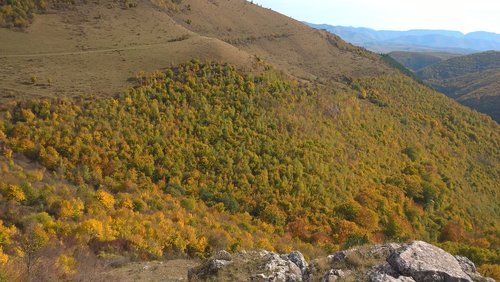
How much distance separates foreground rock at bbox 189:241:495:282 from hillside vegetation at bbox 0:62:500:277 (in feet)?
23.7

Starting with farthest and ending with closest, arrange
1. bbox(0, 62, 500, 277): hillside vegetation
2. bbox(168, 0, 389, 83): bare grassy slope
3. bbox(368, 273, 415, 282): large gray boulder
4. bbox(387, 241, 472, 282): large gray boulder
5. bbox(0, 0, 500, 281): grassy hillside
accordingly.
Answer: bbox(168, 0, 389, 83): bare grassy slope → bbox(0, 0, 500, 281): grassy hillside → bbox(0, 62, 500, 277): hillside vegetation → bbox(387, 241, 472, 282): large gray boulder → bbox(368, 273, 415, 282): large gray boulder

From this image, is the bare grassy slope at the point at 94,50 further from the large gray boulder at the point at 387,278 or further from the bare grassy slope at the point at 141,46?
the large gray boulder at the point at 387,278

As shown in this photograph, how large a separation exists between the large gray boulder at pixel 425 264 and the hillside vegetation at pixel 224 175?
45.6 ft

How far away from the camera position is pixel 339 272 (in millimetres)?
14984

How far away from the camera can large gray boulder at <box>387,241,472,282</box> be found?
13.4 metres

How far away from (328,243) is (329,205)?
7.77m

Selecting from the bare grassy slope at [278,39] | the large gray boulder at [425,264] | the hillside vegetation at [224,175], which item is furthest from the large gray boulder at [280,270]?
the bare grassy slope at [278,39]

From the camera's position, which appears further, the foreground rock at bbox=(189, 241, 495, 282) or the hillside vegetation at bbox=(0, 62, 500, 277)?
the hillside vegetation at bbox=(0, 62, 500, 277)

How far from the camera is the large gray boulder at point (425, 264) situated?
527 inches

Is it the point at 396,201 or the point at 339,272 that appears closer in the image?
the point at 339,272

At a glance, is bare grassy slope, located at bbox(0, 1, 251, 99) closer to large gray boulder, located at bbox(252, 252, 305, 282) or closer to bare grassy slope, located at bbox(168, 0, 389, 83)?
bare grassy slope, located at bbox(168, 0, 389, 83)

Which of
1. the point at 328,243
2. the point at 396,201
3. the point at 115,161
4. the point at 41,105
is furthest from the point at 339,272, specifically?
the point at 396,201

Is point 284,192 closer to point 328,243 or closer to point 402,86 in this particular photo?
point 328,243

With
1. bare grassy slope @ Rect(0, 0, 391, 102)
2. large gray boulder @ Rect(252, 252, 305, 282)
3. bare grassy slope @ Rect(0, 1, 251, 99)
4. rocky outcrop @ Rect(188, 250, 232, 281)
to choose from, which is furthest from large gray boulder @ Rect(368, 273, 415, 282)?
bare grassy slope @ Rect(0, 1, 251, 99)
